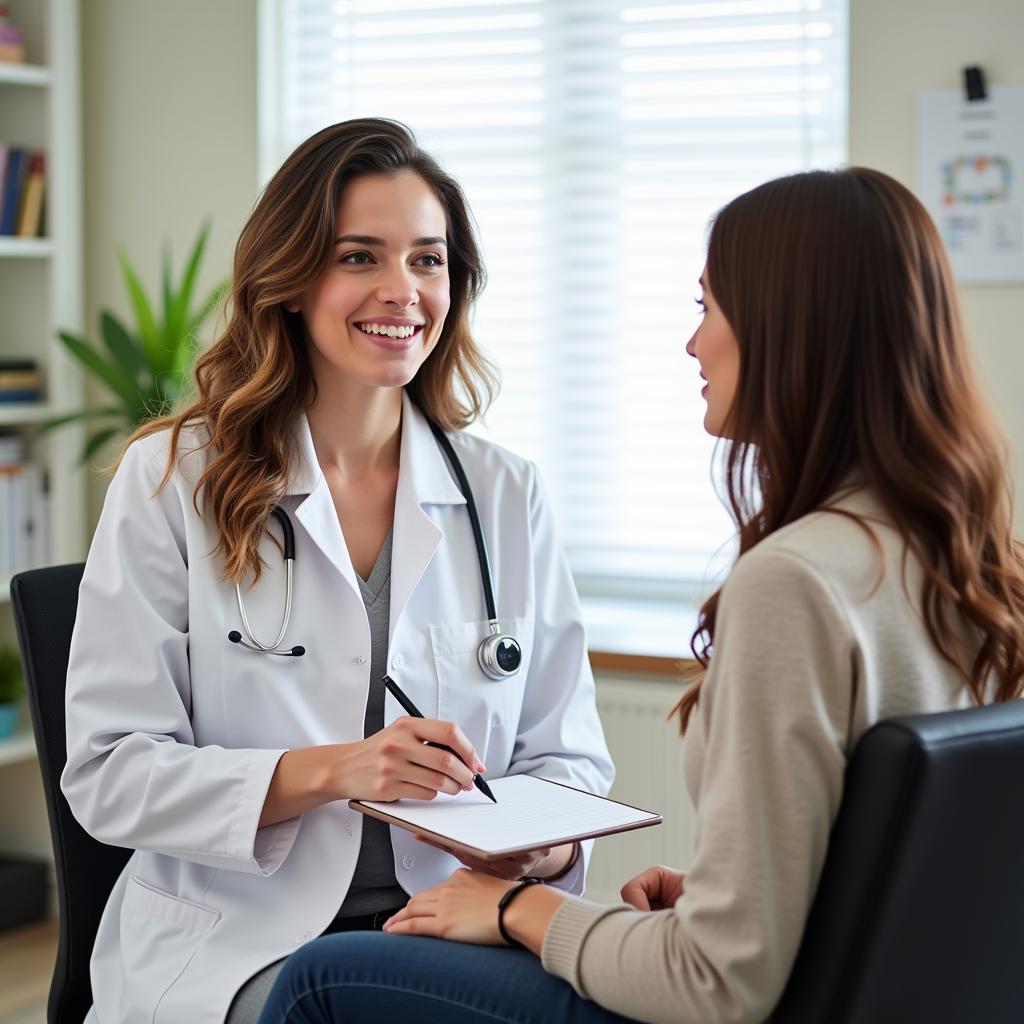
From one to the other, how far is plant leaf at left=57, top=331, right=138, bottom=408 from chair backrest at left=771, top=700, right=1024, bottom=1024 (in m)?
2.35

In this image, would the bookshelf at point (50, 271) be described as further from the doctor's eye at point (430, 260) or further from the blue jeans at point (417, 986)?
the blue jeans at point (417, 986)

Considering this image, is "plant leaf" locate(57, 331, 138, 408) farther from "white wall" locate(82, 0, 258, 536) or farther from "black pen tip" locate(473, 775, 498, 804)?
"black pen tip" locate(473, 775, 498, 804)

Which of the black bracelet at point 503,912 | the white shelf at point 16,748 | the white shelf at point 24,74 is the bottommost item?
the white shelf at point 16,748

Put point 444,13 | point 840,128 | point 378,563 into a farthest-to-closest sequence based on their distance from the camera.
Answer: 1. point 444,13
2. point 840,128
3. point 378,563

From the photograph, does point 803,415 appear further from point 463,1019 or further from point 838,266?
point 463,1019

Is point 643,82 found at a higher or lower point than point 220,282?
higher

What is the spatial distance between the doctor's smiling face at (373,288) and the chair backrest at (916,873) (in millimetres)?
960

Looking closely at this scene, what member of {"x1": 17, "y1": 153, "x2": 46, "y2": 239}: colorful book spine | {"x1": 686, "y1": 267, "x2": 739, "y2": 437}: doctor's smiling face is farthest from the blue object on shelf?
{"x1": 686, "y1": 267, "x2": 739, "y2": 437}: doctor's smiling face

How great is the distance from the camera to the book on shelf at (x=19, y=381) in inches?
121

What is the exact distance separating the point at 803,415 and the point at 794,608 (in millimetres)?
190

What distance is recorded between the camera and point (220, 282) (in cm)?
317

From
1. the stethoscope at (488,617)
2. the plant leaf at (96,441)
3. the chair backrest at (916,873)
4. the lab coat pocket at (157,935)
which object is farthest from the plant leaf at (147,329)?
the chair backrest at (916,873)

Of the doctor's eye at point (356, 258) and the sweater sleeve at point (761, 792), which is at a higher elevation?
the doctor's eye at point (356, 258)

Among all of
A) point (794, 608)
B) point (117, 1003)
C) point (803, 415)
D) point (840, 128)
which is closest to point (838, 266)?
point (803, 415)
